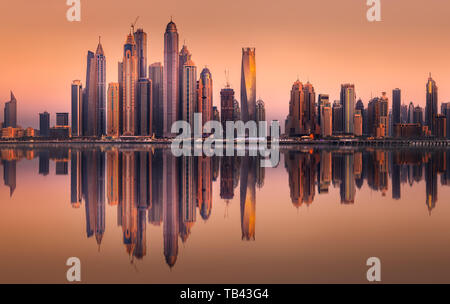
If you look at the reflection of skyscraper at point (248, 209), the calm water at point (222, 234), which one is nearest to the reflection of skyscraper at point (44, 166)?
the calm water at point (222, 234)

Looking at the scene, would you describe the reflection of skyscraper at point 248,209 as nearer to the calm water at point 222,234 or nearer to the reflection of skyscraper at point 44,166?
the calm water at point 222,234

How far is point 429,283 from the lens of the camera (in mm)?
13750

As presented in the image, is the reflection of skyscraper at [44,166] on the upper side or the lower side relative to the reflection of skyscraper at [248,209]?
upper

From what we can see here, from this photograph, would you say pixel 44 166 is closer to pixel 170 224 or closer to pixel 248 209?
pixel 248 209

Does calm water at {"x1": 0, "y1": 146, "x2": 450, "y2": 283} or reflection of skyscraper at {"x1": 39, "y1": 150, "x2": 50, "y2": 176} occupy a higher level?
Answer: reflection of skyscraper at {"x1": 39, "y1": 150, "x2": 50, "y2": 176}

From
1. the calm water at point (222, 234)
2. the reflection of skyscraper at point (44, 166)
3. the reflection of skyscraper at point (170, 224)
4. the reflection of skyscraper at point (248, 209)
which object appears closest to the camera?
the calm water at point (222, 234)

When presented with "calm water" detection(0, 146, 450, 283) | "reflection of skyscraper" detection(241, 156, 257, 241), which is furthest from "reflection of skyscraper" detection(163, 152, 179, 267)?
"reflection of skyscraper" detection(241, 156, 257, 241)

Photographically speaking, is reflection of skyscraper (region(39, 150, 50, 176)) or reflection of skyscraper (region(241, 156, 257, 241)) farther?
reflection of skyscraper (region(39, 150, 50, 176))

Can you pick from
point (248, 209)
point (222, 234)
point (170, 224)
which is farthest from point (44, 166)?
point (222, 234)

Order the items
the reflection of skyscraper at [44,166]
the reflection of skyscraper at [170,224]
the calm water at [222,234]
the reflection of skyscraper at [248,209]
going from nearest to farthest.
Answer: the calm water at [222,234], the reflection of skyscraper at [170,224], the reflection of skyscraper at [248,209], the reflection of skyscraper at [44,166]

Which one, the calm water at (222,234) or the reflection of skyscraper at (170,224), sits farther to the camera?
the reflection of skyscraper at (170,224)

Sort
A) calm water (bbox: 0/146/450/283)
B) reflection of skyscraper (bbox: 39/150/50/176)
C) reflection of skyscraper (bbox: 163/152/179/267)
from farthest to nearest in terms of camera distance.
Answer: reflection of skyscraper (bbox: 39/150/50/176) → reflection of skyscraper (bbox: 163/152/179/267) → calm water (bbox: 0/146/450/283)

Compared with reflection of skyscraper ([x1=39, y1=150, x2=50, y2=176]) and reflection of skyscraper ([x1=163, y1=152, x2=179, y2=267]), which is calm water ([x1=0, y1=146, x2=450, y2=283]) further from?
reflection of skyscraper ([x1=39, y1=150, x2=50, y2=176])
